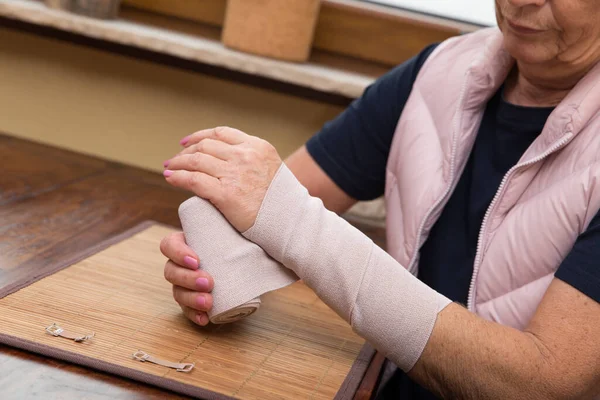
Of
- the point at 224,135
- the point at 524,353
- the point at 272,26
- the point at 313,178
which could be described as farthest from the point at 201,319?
the point at 272,26

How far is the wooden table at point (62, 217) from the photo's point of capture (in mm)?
719

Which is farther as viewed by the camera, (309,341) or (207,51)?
(207,51)

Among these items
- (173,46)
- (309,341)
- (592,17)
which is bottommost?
(309,341)

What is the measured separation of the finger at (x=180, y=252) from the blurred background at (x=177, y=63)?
2.62 feet

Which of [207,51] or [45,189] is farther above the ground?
[207,51]

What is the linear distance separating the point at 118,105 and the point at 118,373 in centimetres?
121

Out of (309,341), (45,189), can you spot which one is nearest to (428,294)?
(309,341)

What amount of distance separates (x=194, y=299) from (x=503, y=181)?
426mm

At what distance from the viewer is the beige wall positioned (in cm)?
182

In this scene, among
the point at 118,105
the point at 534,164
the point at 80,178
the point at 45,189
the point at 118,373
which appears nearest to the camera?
the point at 118,373

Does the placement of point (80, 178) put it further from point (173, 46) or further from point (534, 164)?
point (534, 164)

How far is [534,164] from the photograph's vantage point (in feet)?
3.40

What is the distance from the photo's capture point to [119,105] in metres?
1.86

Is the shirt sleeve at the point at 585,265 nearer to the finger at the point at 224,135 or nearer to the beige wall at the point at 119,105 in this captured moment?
the finger at the point at 224,135
